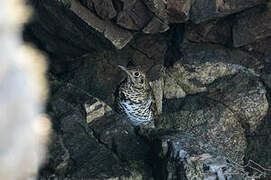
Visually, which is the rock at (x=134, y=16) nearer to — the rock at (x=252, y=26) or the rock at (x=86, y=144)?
the rock at (x=86, y=144)

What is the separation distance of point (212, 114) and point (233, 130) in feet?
1.50

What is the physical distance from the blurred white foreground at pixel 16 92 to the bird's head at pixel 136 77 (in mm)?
4890

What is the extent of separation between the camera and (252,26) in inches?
291

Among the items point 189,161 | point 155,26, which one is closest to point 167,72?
point 155,26

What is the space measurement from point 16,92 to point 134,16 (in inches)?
183

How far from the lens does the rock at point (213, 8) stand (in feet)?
22.5

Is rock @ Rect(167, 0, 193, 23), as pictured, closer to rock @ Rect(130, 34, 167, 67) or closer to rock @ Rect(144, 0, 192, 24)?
rock @ Rect(144, 0, 192, 24)

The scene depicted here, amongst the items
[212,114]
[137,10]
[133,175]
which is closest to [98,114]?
[133,175]

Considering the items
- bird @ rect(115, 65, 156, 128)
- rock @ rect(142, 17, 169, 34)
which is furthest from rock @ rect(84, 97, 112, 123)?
bird @ rect(115, 65, 156, 128)

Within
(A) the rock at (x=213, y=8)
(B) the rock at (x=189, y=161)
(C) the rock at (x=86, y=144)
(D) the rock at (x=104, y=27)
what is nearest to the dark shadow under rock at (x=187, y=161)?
(B) the rock at (x=189, y=161)

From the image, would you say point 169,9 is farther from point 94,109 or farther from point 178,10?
point 94,109

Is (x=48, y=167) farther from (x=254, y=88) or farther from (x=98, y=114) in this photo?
(x=254, y=88)

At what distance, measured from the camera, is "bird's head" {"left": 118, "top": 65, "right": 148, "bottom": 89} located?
709 cm

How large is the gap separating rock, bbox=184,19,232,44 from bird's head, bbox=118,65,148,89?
3.71 feet
